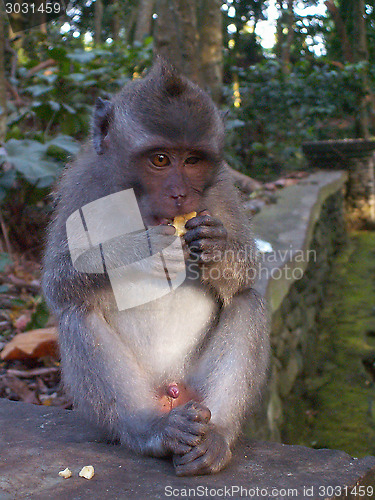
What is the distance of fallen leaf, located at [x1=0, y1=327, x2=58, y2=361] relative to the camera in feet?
11.4

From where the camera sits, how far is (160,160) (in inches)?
85.3

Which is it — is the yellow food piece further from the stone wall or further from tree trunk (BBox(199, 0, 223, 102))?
tree trunk (BBox(199, 0, 223, 102))

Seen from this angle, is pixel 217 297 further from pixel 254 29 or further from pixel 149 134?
pixel 254 29

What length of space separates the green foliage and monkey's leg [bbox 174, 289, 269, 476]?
7016mm

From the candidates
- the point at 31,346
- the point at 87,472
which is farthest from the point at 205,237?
the point at 31,346

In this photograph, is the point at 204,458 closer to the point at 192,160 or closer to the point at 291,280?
the point at 192,160

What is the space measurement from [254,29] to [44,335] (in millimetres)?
13840

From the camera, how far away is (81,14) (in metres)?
18.7

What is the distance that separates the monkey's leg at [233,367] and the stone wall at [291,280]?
2.80 ft

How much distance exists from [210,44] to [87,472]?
21.7ft

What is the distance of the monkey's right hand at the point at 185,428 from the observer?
1837mm

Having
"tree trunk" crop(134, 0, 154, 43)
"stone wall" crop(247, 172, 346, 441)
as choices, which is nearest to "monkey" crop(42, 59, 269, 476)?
"stone wall" crop(247, 172, 346, 441)

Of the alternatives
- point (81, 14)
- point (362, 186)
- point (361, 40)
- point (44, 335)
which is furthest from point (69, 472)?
point (81, 14)

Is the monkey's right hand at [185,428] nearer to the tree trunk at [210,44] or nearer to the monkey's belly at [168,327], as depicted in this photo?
the monkey's belly at [168,327]
